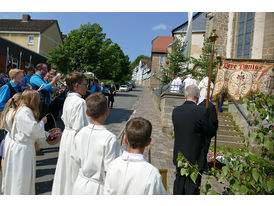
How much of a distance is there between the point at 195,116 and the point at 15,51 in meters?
22.4

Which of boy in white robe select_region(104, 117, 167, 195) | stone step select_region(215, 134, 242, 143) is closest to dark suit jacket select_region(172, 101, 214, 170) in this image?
boy in white robe select_region(104, 117, 167, 195)

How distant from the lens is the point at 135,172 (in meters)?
1.75

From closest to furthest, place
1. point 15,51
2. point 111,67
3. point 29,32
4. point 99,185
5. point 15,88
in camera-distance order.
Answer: point 99,185
point 15,88
point 15,51
point 111,67
point 29,32

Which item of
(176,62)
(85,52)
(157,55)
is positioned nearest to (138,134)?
(176,62)

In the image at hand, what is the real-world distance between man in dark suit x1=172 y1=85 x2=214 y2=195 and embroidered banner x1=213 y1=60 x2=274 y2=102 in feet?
11.7

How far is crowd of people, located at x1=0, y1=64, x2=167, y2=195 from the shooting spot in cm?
179

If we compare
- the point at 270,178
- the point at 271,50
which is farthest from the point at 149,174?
the point at 271,50

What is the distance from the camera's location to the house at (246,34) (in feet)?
40.6

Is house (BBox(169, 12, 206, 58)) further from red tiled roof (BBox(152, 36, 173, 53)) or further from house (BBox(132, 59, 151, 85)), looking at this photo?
house (BBox(132, 59, 151, 85))

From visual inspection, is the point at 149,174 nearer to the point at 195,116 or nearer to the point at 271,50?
the point at 195,116

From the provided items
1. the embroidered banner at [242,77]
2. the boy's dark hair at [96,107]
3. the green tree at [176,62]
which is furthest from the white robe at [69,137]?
the green tree at [176,62]

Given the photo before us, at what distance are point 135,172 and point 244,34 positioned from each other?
16211 mm

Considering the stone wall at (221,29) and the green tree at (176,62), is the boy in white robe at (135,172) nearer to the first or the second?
the green tree at (176,62)

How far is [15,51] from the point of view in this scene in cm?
2120
